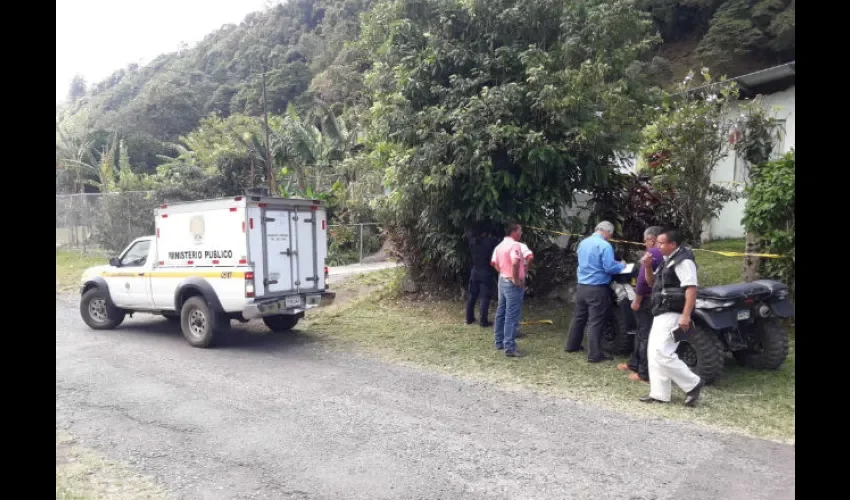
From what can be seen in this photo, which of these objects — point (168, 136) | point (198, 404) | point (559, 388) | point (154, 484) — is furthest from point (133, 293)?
point (168, 136)

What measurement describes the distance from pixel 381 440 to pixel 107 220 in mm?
19684

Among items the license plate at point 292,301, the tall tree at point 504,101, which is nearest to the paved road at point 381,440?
the license plate at point 292,301

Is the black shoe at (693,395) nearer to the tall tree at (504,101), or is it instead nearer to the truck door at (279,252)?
the tall tree at (504,101)

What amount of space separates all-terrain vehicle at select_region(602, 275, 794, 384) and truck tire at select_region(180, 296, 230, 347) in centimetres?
610

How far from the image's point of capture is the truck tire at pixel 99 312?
1048 centimetres

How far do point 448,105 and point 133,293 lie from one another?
5.86 metres

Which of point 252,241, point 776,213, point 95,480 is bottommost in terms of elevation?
point 95,480

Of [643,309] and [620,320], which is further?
[620,320]

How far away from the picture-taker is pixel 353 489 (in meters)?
4.26

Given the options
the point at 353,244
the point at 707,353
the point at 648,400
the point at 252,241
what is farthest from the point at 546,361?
the point at 353,244

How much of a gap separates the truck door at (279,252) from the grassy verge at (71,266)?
1008 centimetres

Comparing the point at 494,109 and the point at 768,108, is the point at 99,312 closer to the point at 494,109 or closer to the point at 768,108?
the point at 494,109

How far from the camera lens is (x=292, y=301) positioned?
903cm

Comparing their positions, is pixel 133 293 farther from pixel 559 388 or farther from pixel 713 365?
pixel 713 365
